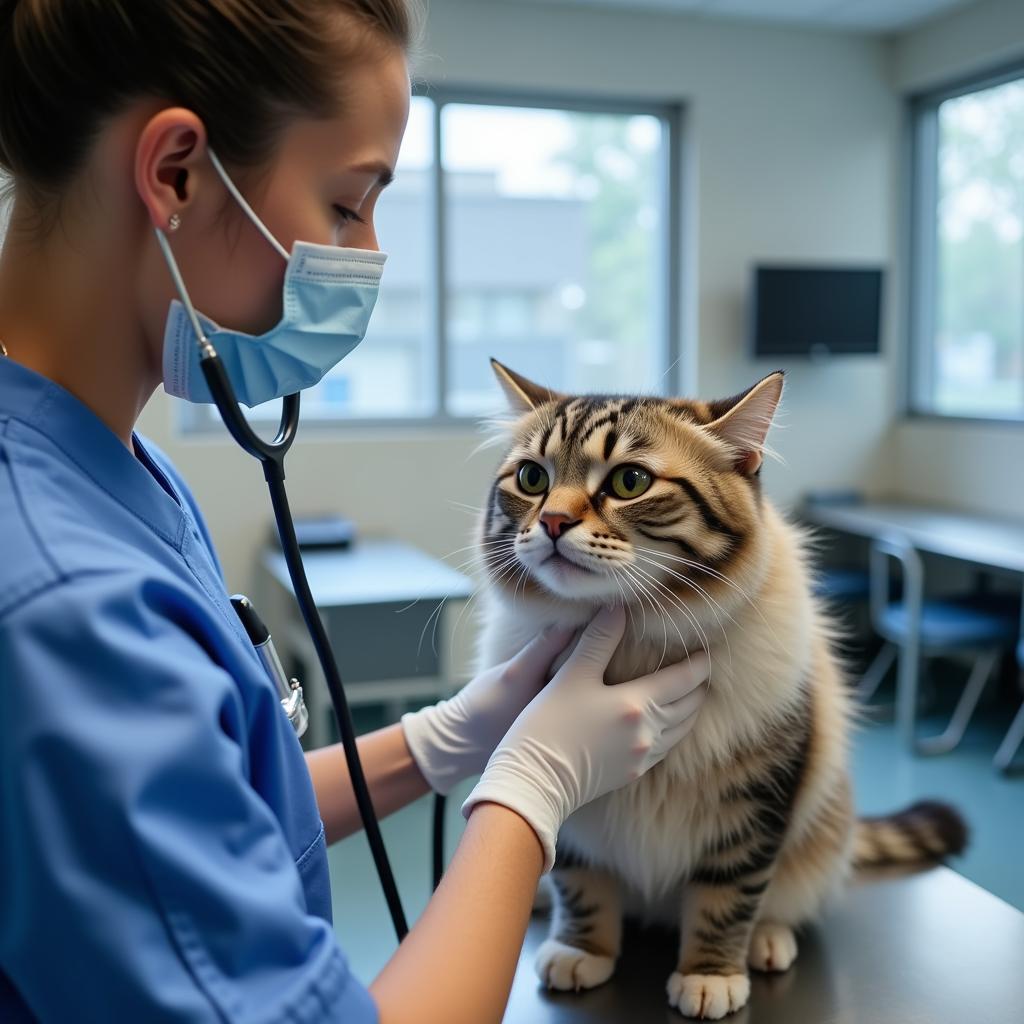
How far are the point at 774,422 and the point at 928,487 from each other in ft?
13.4

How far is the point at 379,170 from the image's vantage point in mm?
787

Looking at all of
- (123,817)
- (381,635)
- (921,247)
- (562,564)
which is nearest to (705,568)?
(562,564)

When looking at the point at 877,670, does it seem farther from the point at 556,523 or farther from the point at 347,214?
the point at 347,214

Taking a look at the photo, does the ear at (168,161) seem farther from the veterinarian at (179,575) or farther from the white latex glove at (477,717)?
the white latex glove at (477,717)

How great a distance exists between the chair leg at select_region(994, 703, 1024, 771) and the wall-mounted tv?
187 centimetres

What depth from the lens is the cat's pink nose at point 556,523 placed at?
1.00m

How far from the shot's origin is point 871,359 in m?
4.85

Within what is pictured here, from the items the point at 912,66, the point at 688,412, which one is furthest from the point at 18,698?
the point at 912,66

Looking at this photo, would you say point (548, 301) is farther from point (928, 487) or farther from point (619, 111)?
point (928, 487)

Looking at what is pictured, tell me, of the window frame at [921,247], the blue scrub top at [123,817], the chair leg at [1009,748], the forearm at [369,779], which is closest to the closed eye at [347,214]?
the blue scrub top at [123,817]

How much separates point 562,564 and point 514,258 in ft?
12.1

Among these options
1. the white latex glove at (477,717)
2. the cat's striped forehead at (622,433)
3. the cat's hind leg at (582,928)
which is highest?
the cat's striped forehead at (622,433)

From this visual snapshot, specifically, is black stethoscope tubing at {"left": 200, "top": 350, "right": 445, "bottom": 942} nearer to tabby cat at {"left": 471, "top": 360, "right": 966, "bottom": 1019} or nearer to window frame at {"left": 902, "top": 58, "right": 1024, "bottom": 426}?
tabby cat at {"left": 471, "top": 360, "right": 966, "bottom": 1019}

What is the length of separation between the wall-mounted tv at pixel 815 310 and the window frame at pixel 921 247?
405 mm
